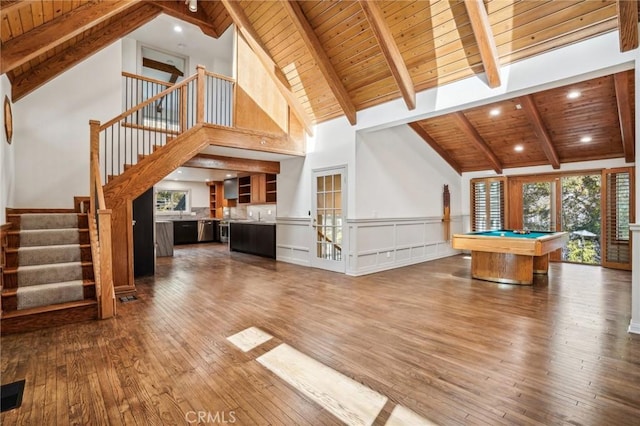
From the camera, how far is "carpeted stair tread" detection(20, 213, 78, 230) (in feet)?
13.4

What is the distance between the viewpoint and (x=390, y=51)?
4.30 metres

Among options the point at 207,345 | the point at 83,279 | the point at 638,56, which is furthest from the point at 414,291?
the point at 83,279

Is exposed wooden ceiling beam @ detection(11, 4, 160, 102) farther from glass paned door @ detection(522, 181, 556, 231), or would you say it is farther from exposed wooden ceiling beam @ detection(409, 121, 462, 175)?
glass paned door @ detection(522, 181, 556, 231)

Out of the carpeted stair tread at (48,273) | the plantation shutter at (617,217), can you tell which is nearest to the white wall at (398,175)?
the plantation shutter at (617,217)

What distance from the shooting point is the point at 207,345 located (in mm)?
2766

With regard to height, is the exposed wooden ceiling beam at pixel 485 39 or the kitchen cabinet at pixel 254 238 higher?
the exposed wooden ceiling beam at pixel 485 39

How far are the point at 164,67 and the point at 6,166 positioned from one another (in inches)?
187

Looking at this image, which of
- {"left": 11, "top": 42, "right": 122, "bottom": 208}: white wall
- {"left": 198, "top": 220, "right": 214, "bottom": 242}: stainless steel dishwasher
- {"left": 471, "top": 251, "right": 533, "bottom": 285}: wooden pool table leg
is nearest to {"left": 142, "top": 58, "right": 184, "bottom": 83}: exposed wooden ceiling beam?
{"left": 11, "top": 42, "right": 122, "bottom": 208}: white wall

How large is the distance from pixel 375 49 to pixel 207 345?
439 cm

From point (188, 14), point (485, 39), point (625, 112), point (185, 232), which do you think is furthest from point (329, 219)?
point (185, 232)

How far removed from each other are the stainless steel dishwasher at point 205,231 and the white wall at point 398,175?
7082 mm

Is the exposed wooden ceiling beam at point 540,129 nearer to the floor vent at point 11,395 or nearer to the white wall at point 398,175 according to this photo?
the white wall at point 398,175

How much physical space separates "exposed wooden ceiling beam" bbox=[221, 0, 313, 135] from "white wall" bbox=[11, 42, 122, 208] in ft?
7.30

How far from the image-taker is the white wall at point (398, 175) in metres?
5.99
